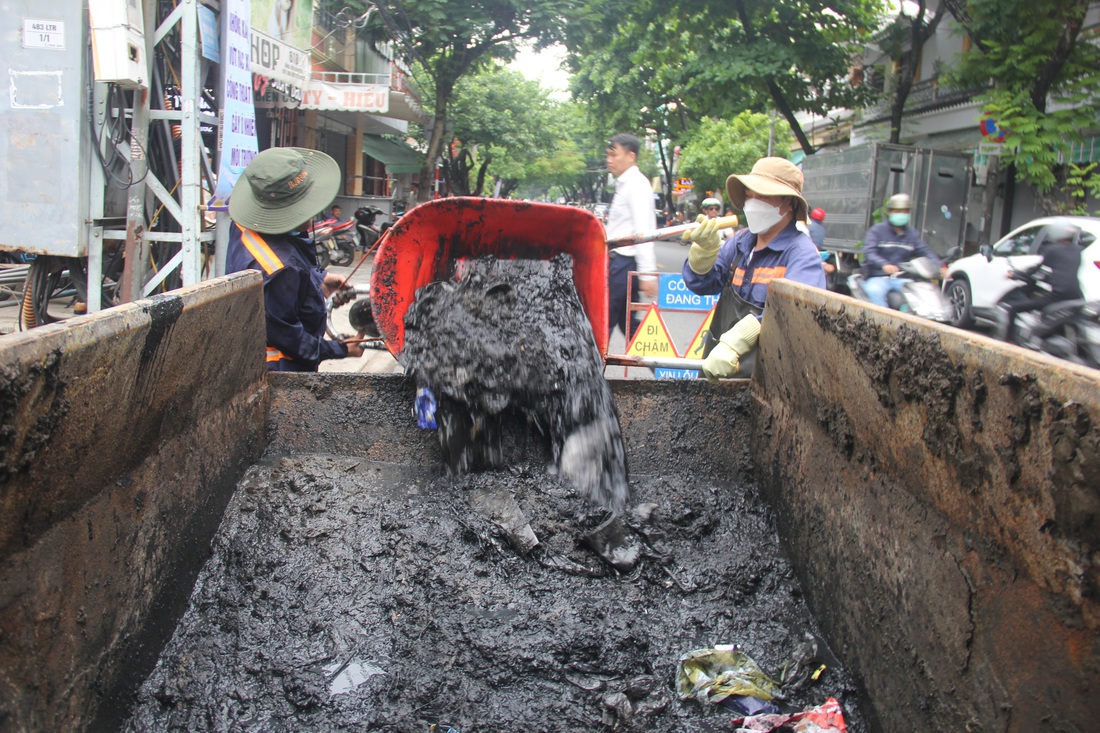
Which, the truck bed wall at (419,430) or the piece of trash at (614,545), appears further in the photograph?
the truck bed wall at (419,430)

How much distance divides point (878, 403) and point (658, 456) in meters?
1.20

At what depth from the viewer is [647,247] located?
5.76 metres

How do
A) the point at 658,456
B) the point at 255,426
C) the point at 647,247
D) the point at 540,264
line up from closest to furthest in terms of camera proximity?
the point at 255,426 < the point at 658,456 < the point at 540,264 < the point at 647,247

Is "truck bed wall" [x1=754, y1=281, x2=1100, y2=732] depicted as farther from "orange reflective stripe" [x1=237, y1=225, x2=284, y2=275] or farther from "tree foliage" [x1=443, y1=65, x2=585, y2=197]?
"tree foliage" [x1=443, y1=65, x2=585, y2=197]

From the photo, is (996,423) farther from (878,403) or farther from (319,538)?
(319,538)

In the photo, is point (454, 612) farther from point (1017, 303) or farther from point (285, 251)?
point (1017, 303)

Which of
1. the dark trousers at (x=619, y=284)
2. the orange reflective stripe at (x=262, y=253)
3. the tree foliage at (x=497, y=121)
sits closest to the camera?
the orange reflective stripe at (x=262, y=253)

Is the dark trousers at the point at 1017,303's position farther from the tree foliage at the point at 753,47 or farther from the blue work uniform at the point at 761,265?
the tree foliage at the point at 753,47

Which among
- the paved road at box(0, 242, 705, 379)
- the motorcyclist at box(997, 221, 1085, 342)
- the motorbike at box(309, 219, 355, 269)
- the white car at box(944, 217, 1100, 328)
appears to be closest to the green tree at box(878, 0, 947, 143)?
the white car at box(944, 217, 1100, 328)

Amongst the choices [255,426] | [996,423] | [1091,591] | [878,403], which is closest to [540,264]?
[255,426]

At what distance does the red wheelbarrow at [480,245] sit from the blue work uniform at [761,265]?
0.24m

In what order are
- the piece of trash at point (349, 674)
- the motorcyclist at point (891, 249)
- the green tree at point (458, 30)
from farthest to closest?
the green tree at point (458, 30) → the motorcyclist at point (891, 249) → the piece of trash at point (349, 674)

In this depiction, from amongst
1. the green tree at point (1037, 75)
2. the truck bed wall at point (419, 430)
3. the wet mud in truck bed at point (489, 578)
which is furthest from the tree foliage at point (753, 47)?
the wet mud in truck bed at point (489, 578)

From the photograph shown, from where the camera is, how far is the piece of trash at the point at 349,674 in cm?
200
